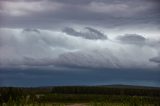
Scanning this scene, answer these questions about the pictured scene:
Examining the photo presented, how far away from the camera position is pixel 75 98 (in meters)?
127

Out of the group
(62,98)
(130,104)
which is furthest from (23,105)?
(62,98)

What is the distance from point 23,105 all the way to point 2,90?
49838mm

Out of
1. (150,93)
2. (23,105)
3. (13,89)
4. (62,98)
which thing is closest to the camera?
(23,105)

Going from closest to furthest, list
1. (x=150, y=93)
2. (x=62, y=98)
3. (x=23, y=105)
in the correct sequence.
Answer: (x=23, y=105)
(x=62, y=98)
(x=150, y=93)

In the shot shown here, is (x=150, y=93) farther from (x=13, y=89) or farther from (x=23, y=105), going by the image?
(x=23, y=105)

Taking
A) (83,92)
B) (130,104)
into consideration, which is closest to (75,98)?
(83,92)

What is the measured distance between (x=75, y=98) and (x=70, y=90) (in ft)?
84.0

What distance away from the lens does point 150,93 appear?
14738 cm

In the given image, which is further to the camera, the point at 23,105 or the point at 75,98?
the point at 75,98

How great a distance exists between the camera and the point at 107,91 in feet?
501

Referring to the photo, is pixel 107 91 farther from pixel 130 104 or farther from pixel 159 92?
pixel 130 104

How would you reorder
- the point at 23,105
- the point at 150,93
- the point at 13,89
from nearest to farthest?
1. the point at 23,105
2. the point at 13,89
3. the point at 150,93

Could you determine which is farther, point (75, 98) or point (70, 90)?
point (70, 90)

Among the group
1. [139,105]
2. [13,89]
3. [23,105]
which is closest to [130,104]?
[139,105]
